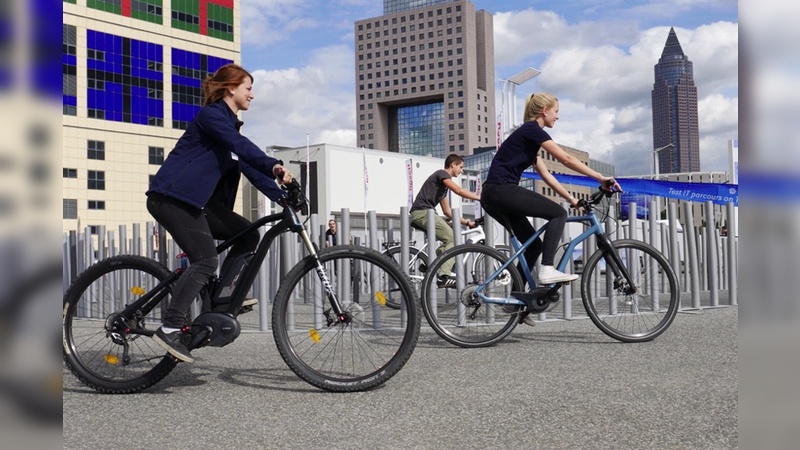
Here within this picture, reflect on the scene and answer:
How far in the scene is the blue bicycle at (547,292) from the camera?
6.13m

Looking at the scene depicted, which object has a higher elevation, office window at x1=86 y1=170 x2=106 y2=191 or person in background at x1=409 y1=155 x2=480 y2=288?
office window at x1=86 y1=170 x2=106 y2=191

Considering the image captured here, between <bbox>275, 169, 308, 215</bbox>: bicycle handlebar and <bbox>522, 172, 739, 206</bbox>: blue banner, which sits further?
<bbox>522, 172, 739, 206</bbox>: blue banner

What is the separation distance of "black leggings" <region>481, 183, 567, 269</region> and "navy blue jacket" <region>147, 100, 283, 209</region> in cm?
216

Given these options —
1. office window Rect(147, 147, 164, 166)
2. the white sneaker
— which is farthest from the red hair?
office window Rect(147, 147, 164, 166)

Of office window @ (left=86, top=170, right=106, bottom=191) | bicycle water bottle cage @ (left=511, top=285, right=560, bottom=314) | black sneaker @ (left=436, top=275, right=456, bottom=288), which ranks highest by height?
office window @ (left=86, top=170, right=106, bottom=191)

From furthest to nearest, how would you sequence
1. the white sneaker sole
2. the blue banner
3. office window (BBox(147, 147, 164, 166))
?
1. office window (BBox(147, 147, 164, 166))
2. the blue banner
3. the white sneaker sole

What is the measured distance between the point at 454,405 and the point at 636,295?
3019 millimetres

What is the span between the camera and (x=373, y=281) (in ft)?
15.3

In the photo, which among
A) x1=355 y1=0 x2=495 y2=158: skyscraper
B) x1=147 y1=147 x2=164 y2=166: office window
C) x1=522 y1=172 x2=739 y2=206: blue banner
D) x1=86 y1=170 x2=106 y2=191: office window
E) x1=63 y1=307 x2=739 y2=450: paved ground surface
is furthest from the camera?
x1=355 y1=0 x2=495 y2=158: skyscraper

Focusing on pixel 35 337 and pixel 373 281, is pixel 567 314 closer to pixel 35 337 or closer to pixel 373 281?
pixel 373 281

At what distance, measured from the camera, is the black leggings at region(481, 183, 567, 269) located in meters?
6.07

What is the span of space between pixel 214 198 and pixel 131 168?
6044 centimetres

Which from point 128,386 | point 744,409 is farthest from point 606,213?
point 744,409

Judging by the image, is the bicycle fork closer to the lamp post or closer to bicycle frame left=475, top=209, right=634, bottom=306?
bicycle frame left=475, top=209, right=634, bottom=306
